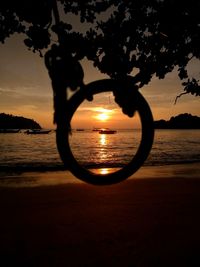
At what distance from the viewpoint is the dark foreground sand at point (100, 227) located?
21.1ft

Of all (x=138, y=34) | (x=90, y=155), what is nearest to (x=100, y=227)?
(x=138, y=34)

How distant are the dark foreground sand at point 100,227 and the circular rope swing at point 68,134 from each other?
12.8 ft

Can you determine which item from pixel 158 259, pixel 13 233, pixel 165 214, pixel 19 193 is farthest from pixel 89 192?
pixel 158 259

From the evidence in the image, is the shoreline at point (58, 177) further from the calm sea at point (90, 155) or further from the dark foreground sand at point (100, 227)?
the calm sea at point (90, 155)

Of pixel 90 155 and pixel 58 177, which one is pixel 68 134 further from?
pixel 90 155

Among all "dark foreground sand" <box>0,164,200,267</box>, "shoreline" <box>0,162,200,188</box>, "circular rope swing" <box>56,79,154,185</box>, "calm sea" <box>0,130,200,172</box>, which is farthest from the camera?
"calm sea" <box>0,130,200,172</box>

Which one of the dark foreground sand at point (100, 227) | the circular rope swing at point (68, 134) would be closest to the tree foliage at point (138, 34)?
the circular rope swing at point (68, 134)

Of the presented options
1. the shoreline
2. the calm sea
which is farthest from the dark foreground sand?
the calm sea

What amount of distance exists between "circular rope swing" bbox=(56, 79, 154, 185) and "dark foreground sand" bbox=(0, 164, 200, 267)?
3.91 metres

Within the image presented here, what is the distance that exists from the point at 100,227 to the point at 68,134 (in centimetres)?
605

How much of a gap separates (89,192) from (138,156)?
404 inches

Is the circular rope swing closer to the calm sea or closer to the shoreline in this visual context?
the shoreline

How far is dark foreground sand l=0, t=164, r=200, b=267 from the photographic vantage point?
643 centimetres

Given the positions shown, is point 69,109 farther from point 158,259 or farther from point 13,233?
point 13,233
